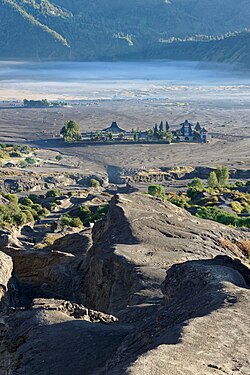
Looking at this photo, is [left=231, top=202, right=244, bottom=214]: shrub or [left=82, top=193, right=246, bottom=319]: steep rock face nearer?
[left=82, top=193, right=246, bottom=319]: steep rock face

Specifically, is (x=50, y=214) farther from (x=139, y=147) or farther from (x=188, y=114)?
(x=188, y=114)

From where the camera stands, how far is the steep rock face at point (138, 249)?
52.4 ft

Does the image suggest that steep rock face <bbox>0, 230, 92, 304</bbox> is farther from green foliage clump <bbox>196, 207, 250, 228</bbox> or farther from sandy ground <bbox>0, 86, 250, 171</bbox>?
sandy ground <bbox>0, 86, 250, 171</bbox>

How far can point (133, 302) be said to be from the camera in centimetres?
1512

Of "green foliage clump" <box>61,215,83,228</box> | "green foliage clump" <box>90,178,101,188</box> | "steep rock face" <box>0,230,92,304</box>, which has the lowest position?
"green foliage clump" <box>90,178,101,188</box>

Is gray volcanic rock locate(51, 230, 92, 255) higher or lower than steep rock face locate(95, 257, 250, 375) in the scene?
lower

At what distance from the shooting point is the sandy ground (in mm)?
78438

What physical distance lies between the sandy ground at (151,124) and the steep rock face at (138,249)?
50634 millimetres

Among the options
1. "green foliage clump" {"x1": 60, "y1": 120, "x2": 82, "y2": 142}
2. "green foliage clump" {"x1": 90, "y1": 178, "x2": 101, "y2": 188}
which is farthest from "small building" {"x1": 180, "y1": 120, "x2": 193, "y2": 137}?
"green foliage clump" {"x1": 90, "y1": 178, "x2": 101, "y2": 188}

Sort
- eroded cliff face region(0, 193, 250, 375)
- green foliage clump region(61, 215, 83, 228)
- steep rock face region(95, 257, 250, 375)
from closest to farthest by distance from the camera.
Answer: steep rock face region(95, 257, 250, 375) < eroded cliff face region(0, 193, 250, 375) < green foliage clump region(61, 215, 83, 228)

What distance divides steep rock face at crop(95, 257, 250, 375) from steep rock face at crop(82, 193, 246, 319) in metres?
1.40

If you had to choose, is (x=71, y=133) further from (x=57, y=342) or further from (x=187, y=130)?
(x=57, y=342)

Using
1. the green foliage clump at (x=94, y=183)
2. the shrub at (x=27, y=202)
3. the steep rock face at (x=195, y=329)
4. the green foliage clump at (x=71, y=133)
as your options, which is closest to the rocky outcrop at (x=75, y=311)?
the steep rock face at (x=195, y=329)

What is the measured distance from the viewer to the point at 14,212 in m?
39.0
